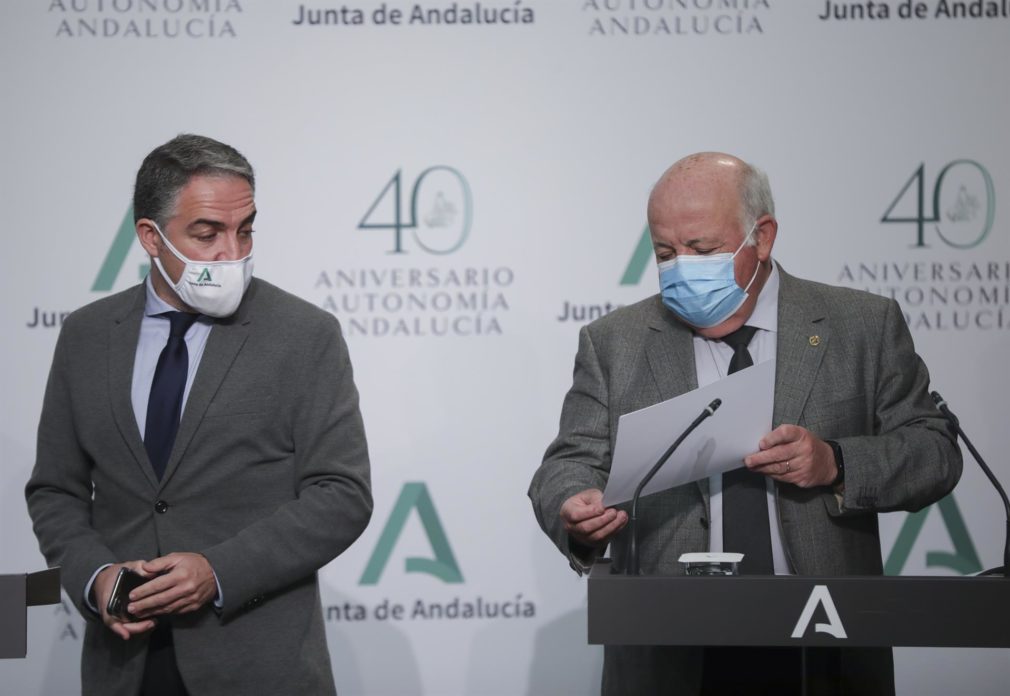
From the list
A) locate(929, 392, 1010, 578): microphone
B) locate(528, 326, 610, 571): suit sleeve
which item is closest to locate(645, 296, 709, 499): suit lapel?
locate(528, 326, 610, 571): suit sleeve

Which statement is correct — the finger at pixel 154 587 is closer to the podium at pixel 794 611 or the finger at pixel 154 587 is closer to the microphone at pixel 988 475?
the podium at pixel 794 611

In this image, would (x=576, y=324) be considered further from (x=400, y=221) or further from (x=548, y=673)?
(x=548, y=673)

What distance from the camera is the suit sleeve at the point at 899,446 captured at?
2.37 m

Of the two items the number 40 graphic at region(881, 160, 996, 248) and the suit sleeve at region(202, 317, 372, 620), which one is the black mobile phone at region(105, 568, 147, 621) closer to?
the suit sleeve at region(202, 317, 372, 620)

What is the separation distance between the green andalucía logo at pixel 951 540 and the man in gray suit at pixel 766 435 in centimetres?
148

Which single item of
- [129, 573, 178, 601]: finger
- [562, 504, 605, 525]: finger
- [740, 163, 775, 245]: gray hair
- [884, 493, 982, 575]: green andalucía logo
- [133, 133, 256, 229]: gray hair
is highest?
[133, 133, 256, 229]: gray hair

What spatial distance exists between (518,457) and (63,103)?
1834mm

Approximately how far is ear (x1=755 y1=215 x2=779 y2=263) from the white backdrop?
4.32 feet

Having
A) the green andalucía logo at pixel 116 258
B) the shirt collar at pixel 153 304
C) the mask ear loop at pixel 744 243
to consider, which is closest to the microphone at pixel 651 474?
the mask ear loop at pixel 744 243

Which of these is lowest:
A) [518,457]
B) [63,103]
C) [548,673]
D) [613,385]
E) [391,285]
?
[548,673]

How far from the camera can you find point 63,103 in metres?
3.95

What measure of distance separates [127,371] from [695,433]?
3.85ft

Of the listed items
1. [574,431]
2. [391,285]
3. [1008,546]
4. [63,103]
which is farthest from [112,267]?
[1008,546]

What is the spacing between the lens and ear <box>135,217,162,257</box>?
8.61 feet
